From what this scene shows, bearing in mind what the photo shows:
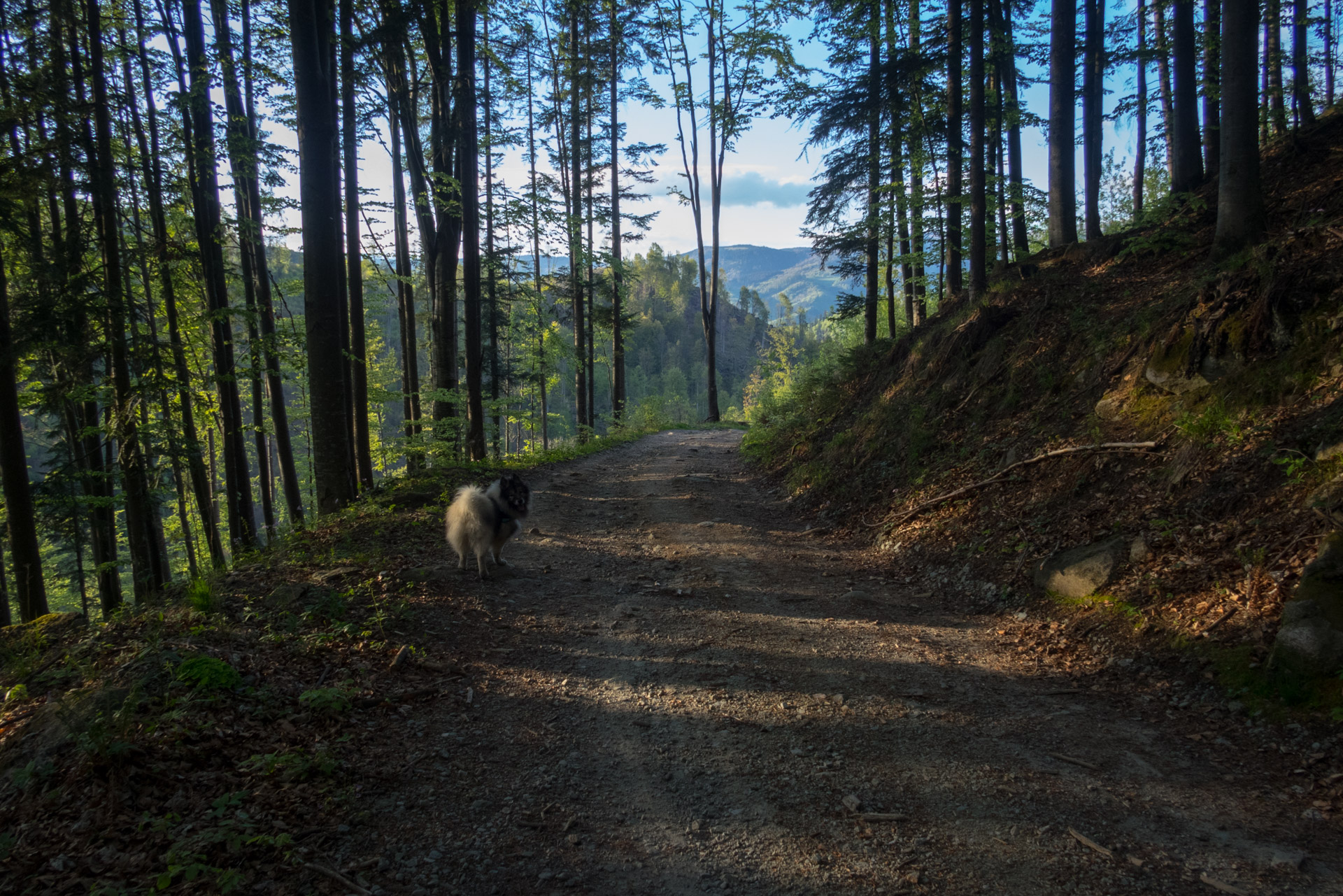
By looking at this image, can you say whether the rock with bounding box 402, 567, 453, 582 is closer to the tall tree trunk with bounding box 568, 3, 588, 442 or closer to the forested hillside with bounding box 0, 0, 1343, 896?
the forested hillside with bounding box 0, 0, 1343, 896

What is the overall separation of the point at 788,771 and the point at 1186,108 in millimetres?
16480

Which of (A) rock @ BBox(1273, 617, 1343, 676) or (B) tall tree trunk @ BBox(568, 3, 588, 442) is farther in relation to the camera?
(B) tall tree trunk @ BBox(568, 3, 588, 442)

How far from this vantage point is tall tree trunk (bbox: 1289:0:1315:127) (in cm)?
1253

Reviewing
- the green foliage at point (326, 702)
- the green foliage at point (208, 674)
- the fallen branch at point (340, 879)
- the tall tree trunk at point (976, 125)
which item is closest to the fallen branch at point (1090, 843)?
the fallen branch at point (340, 879)

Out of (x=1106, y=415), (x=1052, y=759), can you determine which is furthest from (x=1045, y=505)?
(x=1052, y=759)

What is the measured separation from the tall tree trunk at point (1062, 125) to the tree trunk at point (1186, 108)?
1.87 metres

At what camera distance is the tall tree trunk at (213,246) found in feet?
41.4

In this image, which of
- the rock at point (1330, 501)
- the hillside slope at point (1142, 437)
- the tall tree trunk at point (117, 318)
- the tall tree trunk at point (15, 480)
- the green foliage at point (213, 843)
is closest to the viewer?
the green foliage at point (213, 843)

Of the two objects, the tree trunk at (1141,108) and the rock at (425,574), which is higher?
the tree trunk at (1141,108)

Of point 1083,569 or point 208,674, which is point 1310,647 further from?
point 208,674

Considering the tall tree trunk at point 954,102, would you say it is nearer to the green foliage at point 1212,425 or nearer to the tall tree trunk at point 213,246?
the green foliage at point 1212,425

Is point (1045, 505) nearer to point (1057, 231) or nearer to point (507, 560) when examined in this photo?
point (507, 560)

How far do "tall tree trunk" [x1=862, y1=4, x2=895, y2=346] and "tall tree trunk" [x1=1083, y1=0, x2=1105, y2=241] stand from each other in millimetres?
5122

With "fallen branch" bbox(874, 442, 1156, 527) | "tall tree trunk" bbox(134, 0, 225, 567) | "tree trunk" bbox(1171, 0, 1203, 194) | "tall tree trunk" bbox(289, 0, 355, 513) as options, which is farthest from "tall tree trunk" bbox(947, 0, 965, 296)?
"tall tree trunk" bbox(134, 0, 225, 567)
